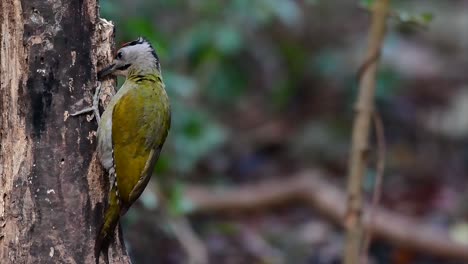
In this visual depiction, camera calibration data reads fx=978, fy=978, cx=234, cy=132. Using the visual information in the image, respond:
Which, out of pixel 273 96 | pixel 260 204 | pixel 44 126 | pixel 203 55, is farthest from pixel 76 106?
pixel 273 96

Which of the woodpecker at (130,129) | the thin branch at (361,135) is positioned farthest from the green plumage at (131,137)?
the thin branch at (361,135)

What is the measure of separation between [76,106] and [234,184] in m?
6.20

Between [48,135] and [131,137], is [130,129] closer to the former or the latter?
[131,137]

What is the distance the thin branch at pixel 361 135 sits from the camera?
6434 mm

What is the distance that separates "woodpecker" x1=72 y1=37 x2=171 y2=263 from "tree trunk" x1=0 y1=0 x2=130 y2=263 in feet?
0.26

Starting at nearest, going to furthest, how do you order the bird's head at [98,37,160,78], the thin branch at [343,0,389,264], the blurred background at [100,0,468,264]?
the bird's head at [98,37,160,78], the thin branch at [343,0,389,264], the blurred background at [100,0,468,264]

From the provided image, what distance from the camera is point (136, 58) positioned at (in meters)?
5.05

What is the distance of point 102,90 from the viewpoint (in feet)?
15.4

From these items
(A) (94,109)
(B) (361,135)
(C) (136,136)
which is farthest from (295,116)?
(A) (94,109)

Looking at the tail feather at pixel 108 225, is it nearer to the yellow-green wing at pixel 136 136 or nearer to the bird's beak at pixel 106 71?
the yellow-green wing at pixel 136 136

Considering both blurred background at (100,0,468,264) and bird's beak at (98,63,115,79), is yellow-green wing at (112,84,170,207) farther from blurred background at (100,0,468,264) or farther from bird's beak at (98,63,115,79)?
blurred background at (100,0,468,264)

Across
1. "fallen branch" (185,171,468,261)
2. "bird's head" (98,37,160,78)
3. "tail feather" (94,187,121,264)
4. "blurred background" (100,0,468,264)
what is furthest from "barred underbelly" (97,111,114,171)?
"fallen branch" (185,171,468,261)

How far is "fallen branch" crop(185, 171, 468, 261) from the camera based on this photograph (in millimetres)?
8805

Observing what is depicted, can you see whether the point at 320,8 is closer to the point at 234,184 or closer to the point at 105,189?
the point at 234,184
